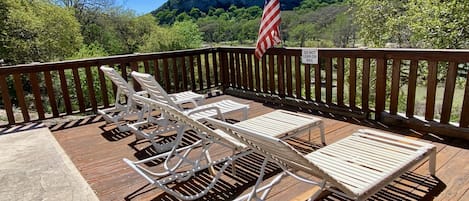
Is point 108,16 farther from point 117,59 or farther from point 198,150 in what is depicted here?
point 198,150

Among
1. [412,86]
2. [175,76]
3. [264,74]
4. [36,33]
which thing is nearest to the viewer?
[412,86]

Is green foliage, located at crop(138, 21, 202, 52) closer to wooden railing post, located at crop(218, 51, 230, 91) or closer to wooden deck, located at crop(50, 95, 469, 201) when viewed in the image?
wooden railing post, located at crop(218, 51, 230, 91)

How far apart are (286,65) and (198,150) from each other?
7.55 ft

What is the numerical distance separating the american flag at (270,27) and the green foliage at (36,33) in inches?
836

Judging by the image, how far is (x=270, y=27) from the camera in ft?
15.3

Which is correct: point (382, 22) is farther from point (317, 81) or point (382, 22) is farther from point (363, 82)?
point (363, 82)

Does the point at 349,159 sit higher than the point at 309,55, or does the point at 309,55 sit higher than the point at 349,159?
the point at 309,55

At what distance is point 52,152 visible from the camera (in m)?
3.53

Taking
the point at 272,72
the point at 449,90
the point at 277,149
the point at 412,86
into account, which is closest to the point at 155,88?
the point at 277,149

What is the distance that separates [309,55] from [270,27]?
697mm

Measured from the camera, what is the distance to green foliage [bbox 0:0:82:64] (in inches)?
804

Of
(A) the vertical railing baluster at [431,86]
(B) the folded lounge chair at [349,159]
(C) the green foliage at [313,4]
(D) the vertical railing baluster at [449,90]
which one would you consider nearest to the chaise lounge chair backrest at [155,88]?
(B) the folded lounge chair at [349,159]

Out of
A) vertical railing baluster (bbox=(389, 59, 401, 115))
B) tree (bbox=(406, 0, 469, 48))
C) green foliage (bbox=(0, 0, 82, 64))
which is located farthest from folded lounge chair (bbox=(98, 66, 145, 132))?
green foliage (bbox=(0, 0, 82, 64))

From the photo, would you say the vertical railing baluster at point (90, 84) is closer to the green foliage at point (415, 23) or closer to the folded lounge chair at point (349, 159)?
the folded lounge chair at point (349, 159)
